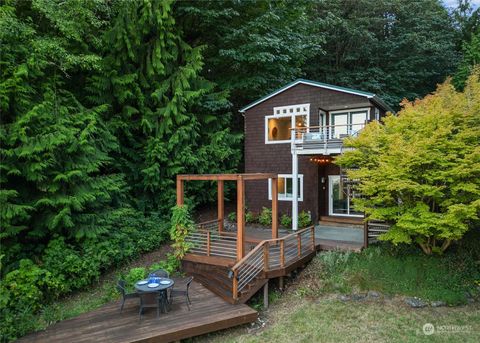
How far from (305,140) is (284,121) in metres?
2.62

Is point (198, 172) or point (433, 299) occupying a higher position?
point (198, 172)

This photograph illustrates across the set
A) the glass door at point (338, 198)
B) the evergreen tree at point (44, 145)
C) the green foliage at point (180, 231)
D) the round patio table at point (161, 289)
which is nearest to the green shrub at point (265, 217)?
the glass door at point (338, 198)

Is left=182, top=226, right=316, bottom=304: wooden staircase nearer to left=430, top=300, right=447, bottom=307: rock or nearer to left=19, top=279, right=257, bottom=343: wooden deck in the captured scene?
left=19, top=279, right=257, bottom=343: wooden deck

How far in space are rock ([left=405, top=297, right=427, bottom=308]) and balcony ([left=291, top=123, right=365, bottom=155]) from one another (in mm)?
5466

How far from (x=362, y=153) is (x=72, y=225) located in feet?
29.3

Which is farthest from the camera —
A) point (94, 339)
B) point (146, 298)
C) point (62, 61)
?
point (62, 61)

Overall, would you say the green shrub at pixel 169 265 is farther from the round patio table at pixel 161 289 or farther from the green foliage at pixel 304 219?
the green foliage at pixel 304 219

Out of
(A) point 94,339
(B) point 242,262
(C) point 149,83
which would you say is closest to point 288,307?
(B) point 242,262

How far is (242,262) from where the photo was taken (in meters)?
8.12

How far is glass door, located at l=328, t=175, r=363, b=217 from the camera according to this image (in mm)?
13657

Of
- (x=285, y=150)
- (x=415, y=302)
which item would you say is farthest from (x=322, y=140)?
(x=415, y=302)

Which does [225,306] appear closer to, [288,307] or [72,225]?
[288,307]

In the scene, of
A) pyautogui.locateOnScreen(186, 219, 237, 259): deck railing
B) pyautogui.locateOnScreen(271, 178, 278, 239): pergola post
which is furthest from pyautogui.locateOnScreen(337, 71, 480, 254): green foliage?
pyautogui.locateOnScreen(186, 219, 237, 259): deck railing

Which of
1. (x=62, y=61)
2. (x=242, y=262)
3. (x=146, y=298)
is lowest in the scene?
(x=146, y=298)
